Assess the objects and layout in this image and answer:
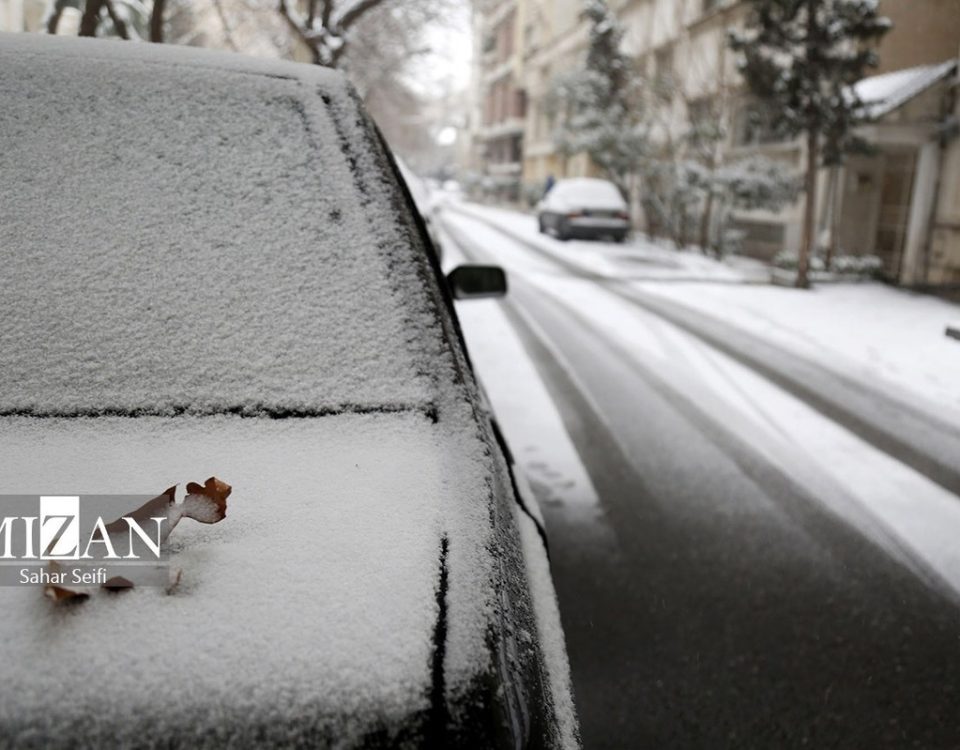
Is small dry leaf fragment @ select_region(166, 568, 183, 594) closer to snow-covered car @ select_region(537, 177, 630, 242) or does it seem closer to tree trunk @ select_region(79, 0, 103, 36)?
tree trunk @ select_region(79, 0, 103, 36)

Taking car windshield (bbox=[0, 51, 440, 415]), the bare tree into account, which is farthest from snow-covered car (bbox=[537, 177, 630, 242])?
car windshield (bbox=[0, 51, 440, 415])

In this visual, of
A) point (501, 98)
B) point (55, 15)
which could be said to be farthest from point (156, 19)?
point (501, 98)

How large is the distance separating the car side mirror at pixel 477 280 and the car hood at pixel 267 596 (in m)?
1.52

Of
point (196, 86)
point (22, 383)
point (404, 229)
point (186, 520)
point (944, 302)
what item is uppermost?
point (196, 86)

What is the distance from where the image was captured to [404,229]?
5.83 feet

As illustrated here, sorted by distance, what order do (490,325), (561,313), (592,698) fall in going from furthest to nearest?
1. (561,313)
2. (490,325)
3. (592,698)

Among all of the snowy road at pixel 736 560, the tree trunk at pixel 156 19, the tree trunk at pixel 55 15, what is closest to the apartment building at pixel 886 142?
the snowy road at pixel 736 560

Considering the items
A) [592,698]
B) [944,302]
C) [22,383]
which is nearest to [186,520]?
[22,383]

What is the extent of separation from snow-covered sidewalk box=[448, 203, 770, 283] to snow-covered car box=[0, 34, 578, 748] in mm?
13429

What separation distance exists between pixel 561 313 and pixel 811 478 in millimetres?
6029

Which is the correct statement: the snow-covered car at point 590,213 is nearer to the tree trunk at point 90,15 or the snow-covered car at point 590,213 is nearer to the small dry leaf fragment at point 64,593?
the tree trunk at point 90,15

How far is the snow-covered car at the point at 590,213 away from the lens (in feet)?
67.1

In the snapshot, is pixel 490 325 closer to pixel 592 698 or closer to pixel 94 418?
pixel 592 698

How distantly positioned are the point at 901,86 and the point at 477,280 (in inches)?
572
